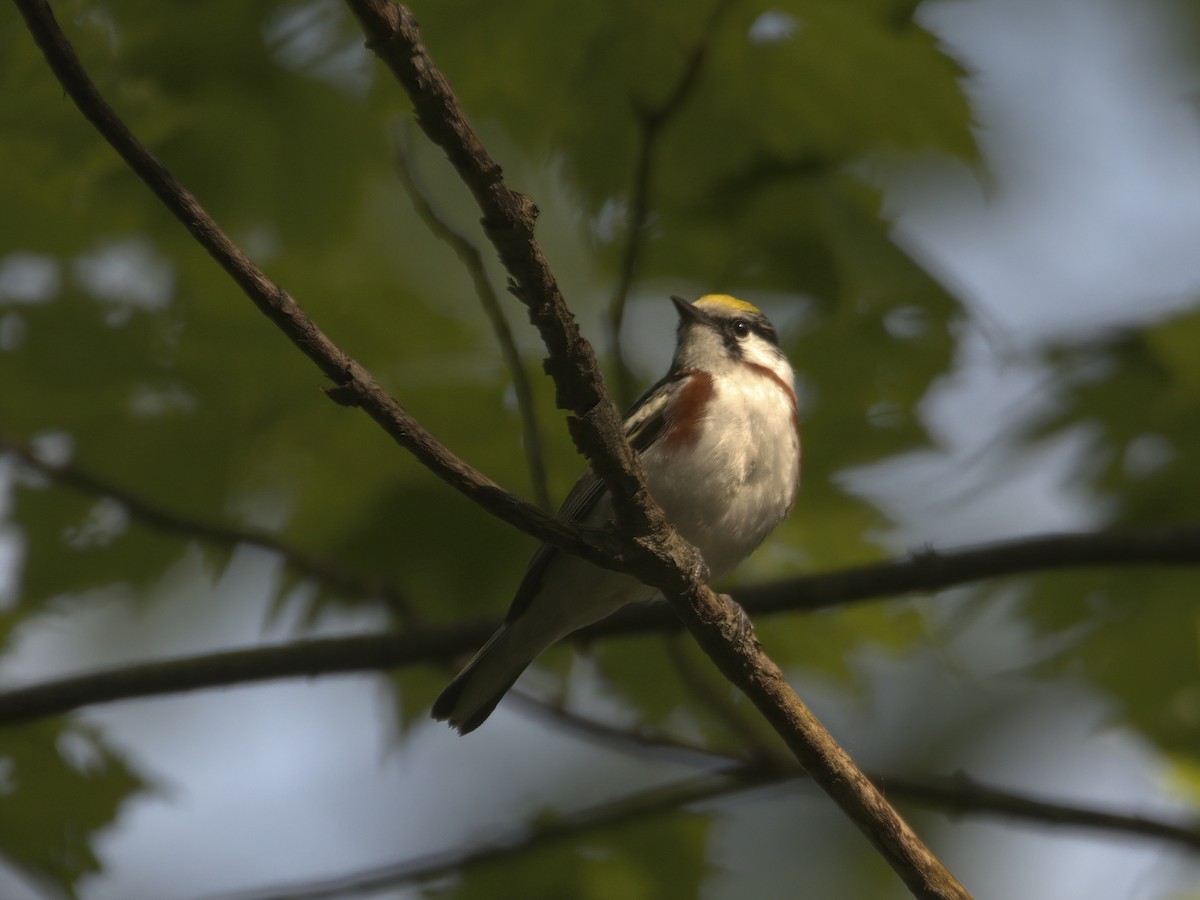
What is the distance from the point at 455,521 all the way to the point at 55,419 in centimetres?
140

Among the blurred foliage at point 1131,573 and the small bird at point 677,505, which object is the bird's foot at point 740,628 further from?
the blurred foliage at point 1131,573

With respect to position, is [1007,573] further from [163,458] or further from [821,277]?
[163,458]

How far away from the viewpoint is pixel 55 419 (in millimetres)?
4148

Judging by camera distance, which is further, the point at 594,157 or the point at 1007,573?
the point at 1007,573

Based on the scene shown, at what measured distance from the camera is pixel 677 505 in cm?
389

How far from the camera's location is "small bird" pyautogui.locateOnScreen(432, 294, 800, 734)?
382 centimetres

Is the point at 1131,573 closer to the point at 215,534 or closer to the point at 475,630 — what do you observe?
the point at 475,630

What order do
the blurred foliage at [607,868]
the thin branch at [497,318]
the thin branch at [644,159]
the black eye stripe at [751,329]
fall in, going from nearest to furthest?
the thin branch at [644,159] < the thin branch at [497,318] < the blurred foliage at [607,868] < the black eye stripe at [751,329]

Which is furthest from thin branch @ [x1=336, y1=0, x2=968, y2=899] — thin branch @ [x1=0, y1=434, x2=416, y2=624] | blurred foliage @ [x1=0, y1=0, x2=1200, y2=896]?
thin branch @ [x1=0, y1=434, x2=416, y2=624]

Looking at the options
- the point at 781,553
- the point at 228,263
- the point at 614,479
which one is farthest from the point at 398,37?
the point at 781,553

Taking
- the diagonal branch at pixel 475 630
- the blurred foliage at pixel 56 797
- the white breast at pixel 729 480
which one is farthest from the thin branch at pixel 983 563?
the blurred foliage at pixel 56 797

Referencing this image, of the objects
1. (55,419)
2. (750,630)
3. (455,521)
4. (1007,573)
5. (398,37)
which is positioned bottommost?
(750,630)

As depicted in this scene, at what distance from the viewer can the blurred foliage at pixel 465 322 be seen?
333 centimetres

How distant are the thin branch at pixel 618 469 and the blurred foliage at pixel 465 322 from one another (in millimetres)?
1225
